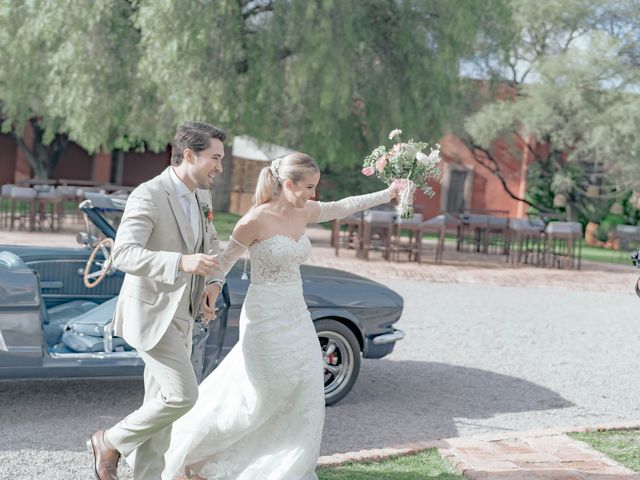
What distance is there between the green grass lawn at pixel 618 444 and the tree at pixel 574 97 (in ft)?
63.8

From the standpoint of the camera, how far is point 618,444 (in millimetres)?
5617

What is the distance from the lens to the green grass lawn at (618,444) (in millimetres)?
5285

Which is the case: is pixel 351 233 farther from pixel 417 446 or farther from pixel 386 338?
pixel 417 446

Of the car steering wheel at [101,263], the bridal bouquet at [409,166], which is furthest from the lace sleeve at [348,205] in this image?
the car steering wheel at [101,263]

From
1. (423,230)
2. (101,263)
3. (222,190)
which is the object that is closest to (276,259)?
(101,263)

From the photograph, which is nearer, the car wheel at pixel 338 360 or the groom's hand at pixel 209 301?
the groom's hand at pixel 209 301

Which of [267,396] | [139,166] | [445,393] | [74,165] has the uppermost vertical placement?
[139,166]

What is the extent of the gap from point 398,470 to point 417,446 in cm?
43

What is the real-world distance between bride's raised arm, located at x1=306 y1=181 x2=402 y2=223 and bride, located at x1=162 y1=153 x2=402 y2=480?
28 cm

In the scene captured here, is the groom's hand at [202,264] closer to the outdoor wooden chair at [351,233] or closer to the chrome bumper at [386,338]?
the chrome bumper at [386,338]

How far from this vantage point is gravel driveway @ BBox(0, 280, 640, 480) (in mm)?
5590

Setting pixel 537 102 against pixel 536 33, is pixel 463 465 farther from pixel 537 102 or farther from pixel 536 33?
pixel 536 33

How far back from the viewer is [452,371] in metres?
8.15

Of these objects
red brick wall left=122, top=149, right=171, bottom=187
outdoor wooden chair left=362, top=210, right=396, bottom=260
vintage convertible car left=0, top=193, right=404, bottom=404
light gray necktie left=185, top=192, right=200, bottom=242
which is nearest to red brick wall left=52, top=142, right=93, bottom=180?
red brick wall left=122, top=149, right=171, bottom=187
